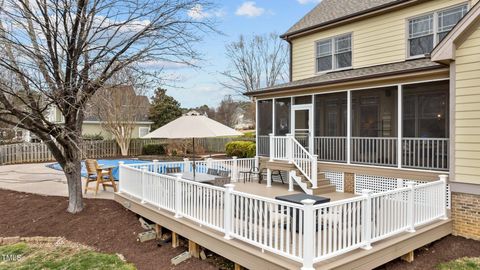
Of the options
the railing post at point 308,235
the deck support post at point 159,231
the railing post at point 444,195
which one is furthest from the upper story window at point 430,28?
the deck support post at point 159,231

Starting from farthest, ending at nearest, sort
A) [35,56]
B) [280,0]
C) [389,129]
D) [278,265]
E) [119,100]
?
[119,100]
[280,0]
[389,129]
[35,56]
[278,265]

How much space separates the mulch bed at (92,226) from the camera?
292 inches

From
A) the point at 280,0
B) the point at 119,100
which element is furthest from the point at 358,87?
the point at 119,100

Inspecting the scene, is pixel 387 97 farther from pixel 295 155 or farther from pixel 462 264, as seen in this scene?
pixel 462 264

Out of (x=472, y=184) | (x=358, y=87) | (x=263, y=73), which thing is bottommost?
(x=472, y=184)

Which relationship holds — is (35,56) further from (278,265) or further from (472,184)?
(472,184)

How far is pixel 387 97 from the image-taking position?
37.5ft

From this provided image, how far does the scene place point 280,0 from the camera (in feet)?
59.5

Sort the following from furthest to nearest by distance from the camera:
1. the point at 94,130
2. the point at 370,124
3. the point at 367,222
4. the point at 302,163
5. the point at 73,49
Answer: the point at 94,130 < the point at 370,124 < the point at 302,163 < the point at 73,49 < the point at 367,222

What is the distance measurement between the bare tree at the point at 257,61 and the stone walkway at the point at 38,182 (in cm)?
2212

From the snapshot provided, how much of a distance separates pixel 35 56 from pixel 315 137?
8920 millimetres

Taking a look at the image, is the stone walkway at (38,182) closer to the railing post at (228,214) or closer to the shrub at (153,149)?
the railing post at (228,214)

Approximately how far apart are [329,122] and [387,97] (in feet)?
7.68

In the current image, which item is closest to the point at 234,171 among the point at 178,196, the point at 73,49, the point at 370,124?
the point at 370,124
